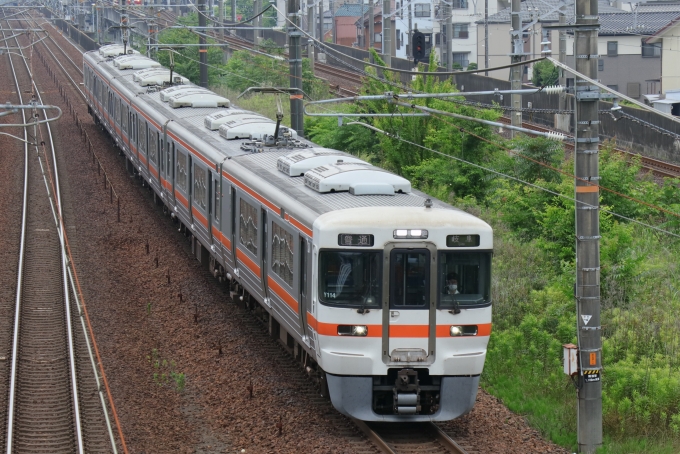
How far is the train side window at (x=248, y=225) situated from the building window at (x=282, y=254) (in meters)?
0.93

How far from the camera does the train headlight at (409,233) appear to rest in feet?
33.3

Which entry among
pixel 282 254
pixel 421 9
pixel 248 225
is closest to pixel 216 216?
pixel 248 225

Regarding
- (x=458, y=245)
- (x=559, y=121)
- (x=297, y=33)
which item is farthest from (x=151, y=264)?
(x=559, y=121)

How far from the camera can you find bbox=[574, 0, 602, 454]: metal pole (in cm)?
973

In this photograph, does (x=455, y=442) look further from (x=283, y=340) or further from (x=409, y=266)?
(x=283, y=340)

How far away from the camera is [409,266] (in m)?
10.2

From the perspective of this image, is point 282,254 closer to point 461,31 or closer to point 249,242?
point 249,242

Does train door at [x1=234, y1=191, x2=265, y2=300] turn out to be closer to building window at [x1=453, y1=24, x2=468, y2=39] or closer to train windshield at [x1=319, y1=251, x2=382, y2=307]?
train windshield at [x1=319, y1=251, x2=382, y2=307]

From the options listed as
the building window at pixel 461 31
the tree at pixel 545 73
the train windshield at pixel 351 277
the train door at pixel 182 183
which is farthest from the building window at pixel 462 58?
the train windshield at pixel 351 277

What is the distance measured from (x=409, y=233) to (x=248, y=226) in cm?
403

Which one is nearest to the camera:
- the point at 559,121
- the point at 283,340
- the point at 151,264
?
the point at 283,340

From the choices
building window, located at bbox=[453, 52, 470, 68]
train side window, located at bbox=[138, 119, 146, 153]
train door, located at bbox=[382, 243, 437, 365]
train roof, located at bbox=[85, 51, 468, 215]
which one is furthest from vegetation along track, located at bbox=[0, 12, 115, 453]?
building window, located at bbox=[453, 52, 470, 68]

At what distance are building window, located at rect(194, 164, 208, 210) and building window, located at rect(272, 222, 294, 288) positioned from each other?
4.54m

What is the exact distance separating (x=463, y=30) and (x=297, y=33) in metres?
46.6
